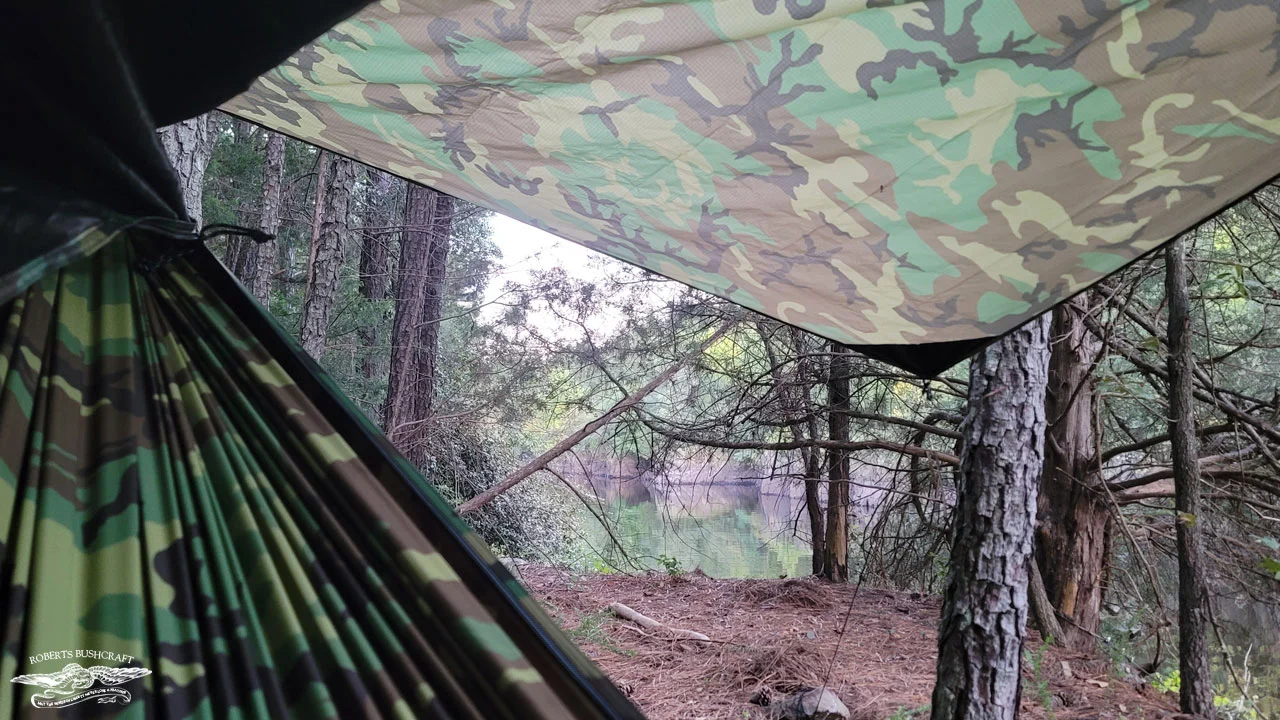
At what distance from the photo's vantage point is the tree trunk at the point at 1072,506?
12.6 feet

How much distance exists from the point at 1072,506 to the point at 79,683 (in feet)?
14.0

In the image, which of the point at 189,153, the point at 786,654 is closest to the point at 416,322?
the point at 189,153

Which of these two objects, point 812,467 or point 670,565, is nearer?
point 812,467

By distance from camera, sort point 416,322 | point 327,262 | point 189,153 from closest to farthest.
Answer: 1. point 189,153
2. point 327,262
3. point 416,322

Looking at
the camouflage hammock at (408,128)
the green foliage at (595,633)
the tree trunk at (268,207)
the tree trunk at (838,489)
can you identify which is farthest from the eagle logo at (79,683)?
the tree trunk at (268,207)

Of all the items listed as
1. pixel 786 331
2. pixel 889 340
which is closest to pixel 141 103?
pixel 889 340

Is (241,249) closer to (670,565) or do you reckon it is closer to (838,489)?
(670,565)

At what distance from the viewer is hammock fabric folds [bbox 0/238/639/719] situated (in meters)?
0.76

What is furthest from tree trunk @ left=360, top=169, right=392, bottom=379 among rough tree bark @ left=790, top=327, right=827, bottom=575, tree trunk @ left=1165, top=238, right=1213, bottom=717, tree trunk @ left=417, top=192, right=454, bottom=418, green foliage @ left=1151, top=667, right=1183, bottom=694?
green foliage @ left=1151, top=667, right=1183, bottom=694

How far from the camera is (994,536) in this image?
87.1 inches

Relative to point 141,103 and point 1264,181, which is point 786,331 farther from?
point 141,103

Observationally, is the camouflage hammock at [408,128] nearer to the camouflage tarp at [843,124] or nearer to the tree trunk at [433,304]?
the camouflage tarp at [843,124]

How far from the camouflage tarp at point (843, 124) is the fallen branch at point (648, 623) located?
2700 millimetres

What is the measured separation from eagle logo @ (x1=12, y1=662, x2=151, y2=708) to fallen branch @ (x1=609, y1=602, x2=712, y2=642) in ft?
11.2
